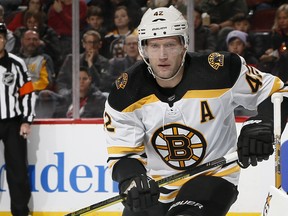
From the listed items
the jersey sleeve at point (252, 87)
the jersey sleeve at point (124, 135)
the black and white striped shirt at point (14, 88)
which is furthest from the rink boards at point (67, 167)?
the jersey sleeve at point (252, 87)

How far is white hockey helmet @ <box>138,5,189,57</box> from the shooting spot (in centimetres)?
295

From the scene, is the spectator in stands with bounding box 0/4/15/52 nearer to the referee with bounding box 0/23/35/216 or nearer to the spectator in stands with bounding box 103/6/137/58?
the referee with bounding box 0/23/35/216

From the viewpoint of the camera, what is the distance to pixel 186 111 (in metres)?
2.98

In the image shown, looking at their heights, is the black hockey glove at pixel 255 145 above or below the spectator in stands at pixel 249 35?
below

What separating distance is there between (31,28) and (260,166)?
1.55 metres

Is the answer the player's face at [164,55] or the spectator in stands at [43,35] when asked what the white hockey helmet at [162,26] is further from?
the spectator in stands at [43,35]

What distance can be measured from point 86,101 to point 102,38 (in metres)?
0.38

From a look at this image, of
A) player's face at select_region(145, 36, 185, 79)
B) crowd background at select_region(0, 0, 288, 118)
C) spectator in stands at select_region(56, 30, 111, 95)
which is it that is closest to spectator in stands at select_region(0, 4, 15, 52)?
crowd background at select_region(0, 0, 288, 118)

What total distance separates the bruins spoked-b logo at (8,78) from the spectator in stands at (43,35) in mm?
214

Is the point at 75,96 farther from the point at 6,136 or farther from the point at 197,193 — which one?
the point at 197,193

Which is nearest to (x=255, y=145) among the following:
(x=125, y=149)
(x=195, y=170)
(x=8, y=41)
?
(x=195, y=170)

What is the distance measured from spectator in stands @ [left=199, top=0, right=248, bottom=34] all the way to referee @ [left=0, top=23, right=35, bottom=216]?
3.55ft

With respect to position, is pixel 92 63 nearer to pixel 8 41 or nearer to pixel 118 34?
pixel 118 34

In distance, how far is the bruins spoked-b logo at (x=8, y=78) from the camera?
4855mm
